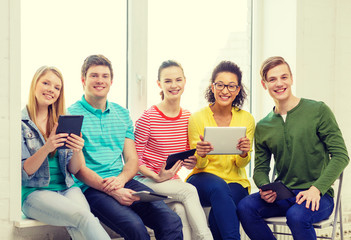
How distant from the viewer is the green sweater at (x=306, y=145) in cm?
269

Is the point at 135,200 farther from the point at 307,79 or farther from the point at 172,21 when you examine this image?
the point at 307,79

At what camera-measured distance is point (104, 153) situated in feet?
8.82

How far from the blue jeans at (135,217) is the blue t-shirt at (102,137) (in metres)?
0.16

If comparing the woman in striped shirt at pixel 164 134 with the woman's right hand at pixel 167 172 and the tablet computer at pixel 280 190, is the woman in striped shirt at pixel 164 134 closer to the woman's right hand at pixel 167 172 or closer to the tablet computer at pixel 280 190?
the woman's right hand at pixel 167 172

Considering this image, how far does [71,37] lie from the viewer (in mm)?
2994

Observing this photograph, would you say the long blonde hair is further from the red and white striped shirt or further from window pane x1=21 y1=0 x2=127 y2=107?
the red and white striped shirt

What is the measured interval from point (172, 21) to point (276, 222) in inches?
62.1

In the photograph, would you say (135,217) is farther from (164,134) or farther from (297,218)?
(297,218)

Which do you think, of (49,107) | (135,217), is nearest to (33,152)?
(49,107)

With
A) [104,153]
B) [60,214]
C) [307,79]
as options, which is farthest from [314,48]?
[60,214]

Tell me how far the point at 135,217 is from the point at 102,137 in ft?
1.72

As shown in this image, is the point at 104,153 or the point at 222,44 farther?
the point at 222,44

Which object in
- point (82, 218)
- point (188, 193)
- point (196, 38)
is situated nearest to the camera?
point (82, 218)

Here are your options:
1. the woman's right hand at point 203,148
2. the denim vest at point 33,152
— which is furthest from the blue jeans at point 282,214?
the denim vest at point 33,152
